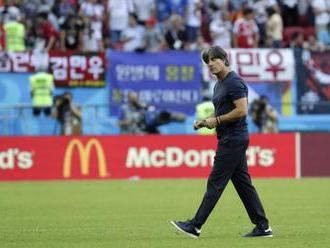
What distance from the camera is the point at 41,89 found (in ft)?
86.6

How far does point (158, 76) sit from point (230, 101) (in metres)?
16.2

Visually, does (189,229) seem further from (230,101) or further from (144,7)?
(144,7)

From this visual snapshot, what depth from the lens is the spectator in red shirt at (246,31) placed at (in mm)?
28719

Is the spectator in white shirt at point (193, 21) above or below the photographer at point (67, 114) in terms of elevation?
above

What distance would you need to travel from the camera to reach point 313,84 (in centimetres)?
2817

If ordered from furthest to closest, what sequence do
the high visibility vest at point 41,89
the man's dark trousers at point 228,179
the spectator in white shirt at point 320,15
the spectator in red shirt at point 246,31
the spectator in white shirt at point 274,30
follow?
the spectator in white shirt at point 320,15
the spectator in white shirt at point 274,30
the spectator in red shirt at point 246,31
the high visibility vest at point 41,89
the man's dark trousers at point 228,179

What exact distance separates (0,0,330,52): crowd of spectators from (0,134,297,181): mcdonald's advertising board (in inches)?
141

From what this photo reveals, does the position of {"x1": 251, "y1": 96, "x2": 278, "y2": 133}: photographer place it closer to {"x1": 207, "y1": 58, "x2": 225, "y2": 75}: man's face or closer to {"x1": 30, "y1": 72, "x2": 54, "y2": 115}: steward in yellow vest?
{"x1": 30, "y1": 72, "x2": 54, "y2": 115}: steward in yellow vest

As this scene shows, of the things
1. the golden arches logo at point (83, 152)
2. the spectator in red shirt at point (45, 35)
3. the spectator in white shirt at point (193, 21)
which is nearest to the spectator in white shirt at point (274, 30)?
the spectator in white shirt at point (193, 21)

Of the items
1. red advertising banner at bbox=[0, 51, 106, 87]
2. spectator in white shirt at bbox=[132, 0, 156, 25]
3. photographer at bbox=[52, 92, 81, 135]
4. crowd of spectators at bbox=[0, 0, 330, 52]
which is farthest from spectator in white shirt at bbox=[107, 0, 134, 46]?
photographer at bbox=[52, 92, 81, 135]

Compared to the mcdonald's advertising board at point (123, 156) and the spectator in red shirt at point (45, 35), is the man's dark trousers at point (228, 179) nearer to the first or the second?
the mcdonald's advertising board at point (123, 156)

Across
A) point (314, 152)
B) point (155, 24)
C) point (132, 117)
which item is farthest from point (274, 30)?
point (132, 117)

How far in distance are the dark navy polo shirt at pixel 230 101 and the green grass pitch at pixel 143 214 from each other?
4.13 feet

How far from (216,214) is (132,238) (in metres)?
3.91
